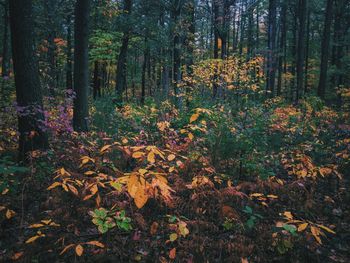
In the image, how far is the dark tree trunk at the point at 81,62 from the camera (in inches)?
259

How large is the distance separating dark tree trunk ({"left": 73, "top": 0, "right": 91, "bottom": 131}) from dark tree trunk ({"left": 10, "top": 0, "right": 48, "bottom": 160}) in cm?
161

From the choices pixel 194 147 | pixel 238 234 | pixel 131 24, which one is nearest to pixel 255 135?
pixel 194 147

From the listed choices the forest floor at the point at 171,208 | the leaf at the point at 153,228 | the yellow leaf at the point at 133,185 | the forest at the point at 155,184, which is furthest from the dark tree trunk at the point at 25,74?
the yellow leaf at the point at 133,185

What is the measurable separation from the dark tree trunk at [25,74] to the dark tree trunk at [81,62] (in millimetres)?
1614

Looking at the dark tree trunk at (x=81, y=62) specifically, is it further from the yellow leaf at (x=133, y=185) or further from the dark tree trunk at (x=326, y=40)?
the dark tree trunk at (x=326, y=40)

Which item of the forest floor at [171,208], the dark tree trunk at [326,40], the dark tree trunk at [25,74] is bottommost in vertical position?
the forest floor at [171,208]

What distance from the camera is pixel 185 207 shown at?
371 cm

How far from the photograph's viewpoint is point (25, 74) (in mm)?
5043

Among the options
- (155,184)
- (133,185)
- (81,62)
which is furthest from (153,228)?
(81,62)

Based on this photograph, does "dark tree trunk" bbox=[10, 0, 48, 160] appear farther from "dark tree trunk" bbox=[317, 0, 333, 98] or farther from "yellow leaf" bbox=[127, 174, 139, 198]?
"dark tree trunk" bbox=[317, 0, 333, 98]

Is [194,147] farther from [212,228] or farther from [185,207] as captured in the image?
[212,228]

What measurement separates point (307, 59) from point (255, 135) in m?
25.6

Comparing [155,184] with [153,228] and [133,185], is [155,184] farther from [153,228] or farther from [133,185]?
[153,228]

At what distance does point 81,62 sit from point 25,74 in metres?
1.90
